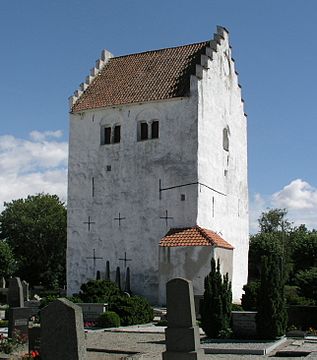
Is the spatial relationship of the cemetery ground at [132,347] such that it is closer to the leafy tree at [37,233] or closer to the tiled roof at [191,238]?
the tiled roof at [191,238]

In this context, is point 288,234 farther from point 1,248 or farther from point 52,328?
point 52,328

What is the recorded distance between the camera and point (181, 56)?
33.8 meters

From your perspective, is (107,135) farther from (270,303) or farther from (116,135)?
(270,303)

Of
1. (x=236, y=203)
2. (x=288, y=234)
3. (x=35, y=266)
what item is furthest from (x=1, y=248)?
(x=288, y=234)

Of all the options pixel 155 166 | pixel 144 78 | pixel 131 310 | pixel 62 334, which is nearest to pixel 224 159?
pixel 155 166

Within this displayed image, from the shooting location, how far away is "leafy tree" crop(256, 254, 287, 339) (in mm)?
17703

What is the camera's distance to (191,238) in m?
29.3

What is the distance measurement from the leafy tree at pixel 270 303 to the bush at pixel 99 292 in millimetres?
8904

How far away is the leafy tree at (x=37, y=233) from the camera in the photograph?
5356cm

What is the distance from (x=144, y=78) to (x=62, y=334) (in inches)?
1048

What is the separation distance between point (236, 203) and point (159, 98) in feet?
26.0

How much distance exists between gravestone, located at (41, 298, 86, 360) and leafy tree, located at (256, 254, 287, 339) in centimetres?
1046

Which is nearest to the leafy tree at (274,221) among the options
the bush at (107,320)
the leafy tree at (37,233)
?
the leafy tree at (37,233)

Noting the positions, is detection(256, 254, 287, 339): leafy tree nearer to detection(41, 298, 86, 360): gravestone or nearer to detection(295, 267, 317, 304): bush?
detection(295, 267, 317, 304): bush
